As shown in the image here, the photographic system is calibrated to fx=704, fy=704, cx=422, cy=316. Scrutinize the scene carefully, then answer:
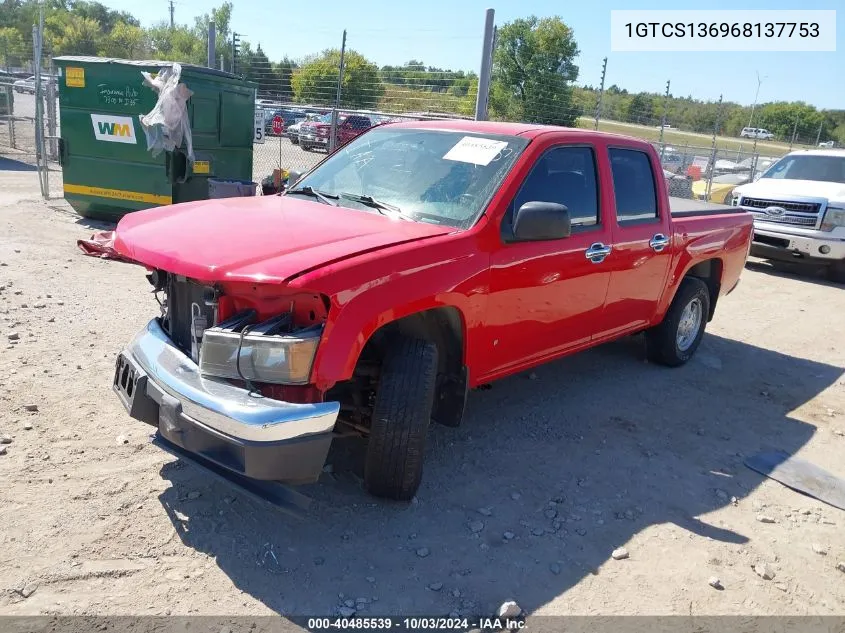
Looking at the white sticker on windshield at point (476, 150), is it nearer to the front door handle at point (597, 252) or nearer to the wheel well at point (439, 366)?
the front door handle at point (597, 252)

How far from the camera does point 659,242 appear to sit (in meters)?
5.21

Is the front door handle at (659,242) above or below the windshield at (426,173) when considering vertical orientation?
below

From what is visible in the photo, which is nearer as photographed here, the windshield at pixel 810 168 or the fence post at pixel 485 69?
the fence post at pixel 485 69

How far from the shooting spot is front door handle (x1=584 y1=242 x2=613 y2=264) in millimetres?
4441

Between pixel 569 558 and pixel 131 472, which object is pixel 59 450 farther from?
pixel 569 558

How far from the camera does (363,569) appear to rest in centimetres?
306

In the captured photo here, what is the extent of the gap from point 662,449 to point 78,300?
502cm

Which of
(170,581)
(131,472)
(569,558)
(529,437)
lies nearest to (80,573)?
(170,581)

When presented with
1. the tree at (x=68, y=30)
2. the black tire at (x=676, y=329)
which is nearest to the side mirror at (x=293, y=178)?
the black tire at (x=676, y=329)

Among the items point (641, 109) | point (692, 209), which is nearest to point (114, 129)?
point (692, 209)

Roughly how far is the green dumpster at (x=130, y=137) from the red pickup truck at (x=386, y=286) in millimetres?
5275

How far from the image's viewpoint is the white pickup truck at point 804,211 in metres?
10.2

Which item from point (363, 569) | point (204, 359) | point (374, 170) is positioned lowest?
point (363, 569)

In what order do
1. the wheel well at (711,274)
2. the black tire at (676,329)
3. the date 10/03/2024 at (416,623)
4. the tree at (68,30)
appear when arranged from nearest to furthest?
the date 10/03/2024 at (416,623) → the black tire at (676,329) → the wheel well at (711,274) → the tree at (68,30)
